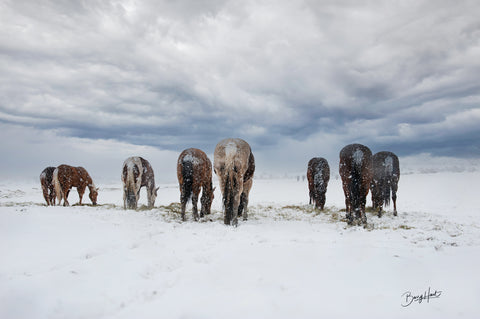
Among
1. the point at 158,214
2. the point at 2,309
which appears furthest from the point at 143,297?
the point at 158,214

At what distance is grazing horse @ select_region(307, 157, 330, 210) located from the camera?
12.8 metres

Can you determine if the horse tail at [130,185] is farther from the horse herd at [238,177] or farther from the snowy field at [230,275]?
the snowy field at [230,275]

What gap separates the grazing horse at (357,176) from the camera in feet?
27.6

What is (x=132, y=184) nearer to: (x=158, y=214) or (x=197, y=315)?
(x=158, y=214)

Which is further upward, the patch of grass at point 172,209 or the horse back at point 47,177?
the horse back at point 47,177

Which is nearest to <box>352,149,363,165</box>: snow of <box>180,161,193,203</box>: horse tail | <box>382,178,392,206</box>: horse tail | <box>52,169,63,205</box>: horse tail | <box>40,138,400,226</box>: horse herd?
<box>40,138,400,226</box>: horse herd

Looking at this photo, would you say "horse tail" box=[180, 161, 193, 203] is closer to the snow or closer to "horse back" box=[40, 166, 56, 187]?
the snow

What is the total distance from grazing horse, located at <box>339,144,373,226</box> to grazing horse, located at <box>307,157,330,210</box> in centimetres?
406

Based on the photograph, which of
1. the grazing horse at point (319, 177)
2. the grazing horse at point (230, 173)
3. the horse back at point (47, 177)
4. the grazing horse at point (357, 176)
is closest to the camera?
the grazing horse at point (230, 173)

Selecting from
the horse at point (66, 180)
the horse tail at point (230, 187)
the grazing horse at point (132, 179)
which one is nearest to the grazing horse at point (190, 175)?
the horse tail at point (230, 187)

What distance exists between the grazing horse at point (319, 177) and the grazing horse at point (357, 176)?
406 centimetres

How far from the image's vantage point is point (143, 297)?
340cm

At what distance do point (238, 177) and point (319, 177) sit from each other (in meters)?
6.20

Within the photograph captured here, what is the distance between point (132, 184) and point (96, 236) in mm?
6305
